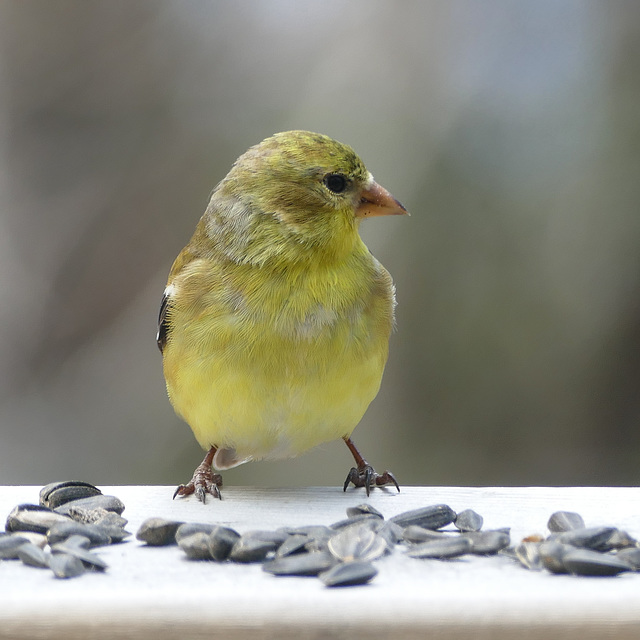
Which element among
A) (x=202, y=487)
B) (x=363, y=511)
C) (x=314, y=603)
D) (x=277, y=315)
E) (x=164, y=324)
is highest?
(x=164, y=324)

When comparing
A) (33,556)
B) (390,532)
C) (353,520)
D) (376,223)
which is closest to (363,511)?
(353,520)

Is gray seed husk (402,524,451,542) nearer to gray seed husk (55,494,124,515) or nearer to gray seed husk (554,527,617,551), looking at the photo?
gray seed husk (554,527,617,551)

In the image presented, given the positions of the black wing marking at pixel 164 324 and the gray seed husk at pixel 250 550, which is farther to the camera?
the black wing marking at pixel 164 324

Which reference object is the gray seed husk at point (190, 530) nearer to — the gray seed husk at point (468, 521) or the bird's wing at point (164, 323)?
the gray seed husk at point (468, 521)

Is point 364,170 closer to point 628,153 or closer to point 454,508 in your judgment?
point 454,508

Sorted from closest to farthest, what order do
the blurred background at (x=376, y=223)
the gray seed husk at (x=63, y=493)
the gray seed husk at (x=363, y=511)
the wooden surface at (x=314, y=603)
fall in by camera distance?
the wooden surface at (x=314, y=603) < the gray seed husk at (x=363, y=511) < the gray seed husk at (x=63, y=493) < the blurred background at (x=376, y=223)

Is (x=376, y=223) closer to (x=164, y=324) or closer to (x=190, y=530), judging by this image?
(x=164, y=324)

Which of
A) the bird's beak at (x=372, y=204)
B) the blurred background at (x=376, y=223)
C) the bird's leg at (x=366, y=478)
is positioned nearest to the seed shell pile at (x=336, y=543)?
the bird's leg at (x=366, y=478)
